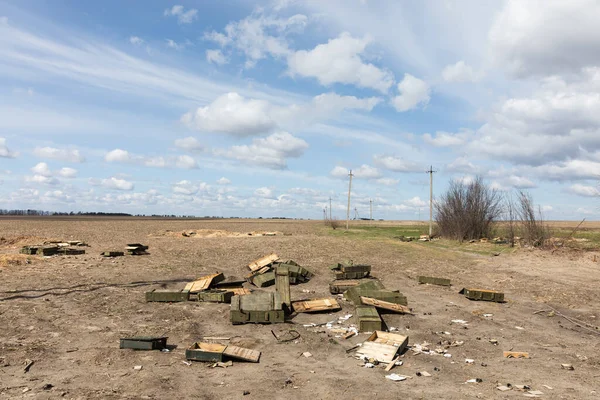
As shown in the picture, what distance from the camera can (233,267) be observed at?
65.4ft

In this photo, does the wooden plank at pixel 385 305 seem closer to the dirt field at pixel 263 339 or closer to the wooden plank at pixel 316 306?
the dirt field at pixel 263 339

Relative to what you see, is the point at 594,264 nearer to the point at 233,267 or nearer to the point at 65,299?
the point at 233,267

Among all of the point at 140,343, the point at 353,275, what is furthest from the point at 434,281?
the point at 140,343

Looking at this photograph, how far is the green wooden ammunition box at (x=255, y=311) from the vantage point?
10.4 metres

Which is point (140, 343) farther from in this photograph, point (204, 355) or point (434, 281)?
point (434, 281)

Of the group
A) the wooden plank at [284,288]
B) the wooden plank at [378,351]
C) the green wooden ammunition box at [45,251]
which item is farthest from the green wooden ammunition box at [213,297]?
the green wooden ammunition box at [45,251]

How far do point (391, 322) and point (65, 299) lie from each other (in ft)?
30.5

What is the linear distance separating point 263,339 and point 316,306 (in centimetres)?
281

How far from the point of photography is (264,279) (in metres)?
15.4

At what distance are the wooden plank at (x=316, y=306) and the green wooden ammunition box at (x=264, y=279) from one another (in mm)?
3655

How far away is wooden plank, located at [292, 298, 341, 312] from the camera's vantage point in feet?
38.2

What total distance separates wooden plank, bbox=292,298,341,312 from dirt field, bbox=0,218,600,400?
32cm

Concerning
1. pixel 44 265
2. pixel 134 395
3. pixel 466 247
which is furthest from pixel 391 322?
pixel 466 247

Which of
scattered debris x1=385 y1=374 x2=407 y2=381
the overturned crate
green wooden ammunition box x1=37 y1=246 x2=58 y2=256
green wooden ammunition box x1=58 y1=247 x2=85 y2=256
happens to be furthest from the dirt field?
green wooden ammunition box x1=58 y1=247 x2=85 y2=256
